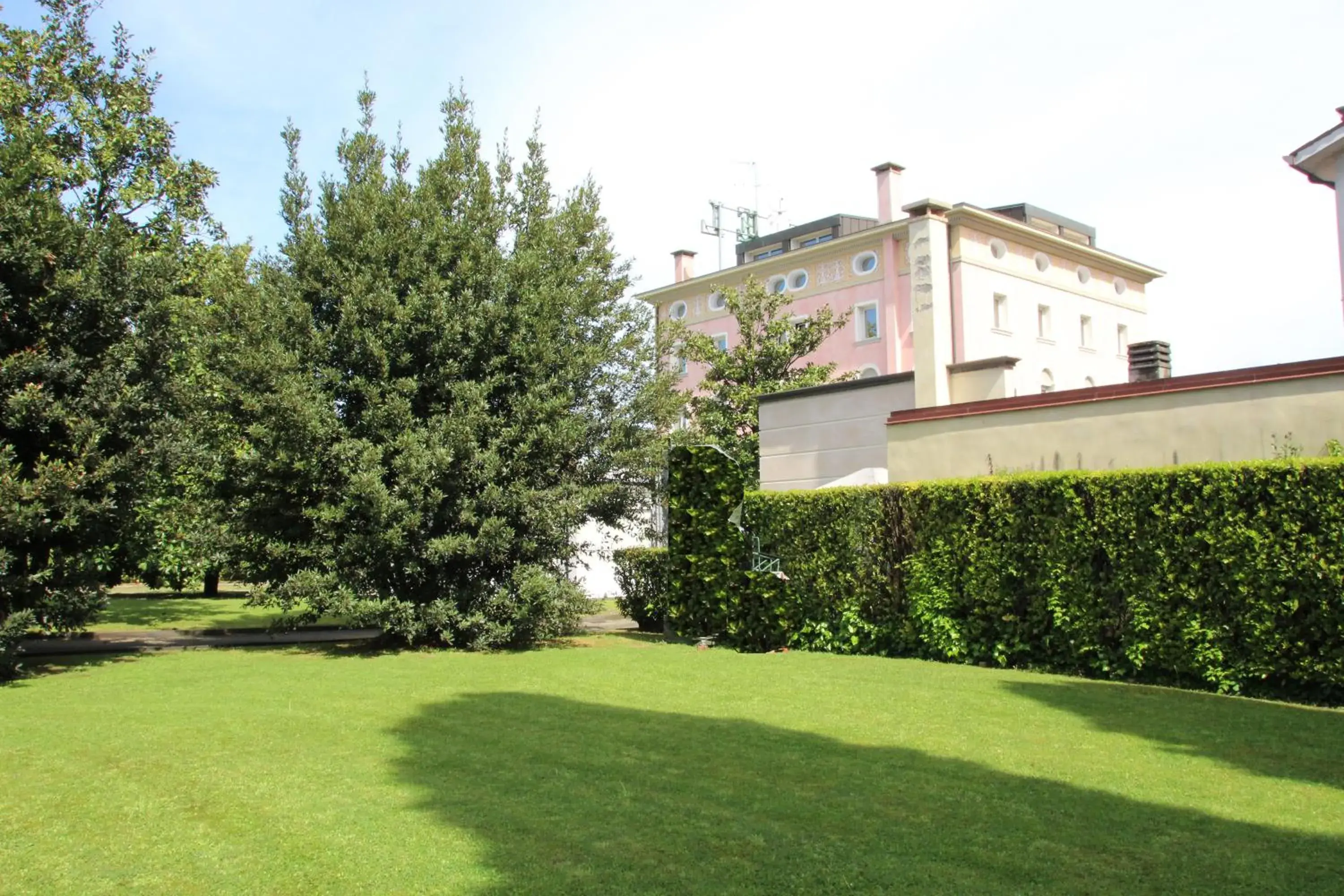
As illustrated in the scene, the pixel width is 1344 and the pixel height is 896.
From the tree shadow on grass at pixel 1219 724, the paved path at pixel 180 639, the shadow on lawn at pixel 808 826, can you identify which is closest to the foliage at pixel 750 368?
the paved path at pixel 180 639

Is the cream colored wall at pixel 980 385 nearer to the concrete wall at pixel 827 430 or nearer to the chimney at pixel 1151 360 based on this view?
the concrete wall at pixel 827 430

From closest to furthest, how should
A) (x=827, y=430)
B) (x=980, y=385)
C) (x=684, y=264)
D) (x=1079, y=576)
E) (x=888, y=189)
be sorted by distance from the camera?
1. (x=1079, y=576)
2. (x=980, y=385)
3. (x=827, y=430)
4. (x=888, y=189)
5. (x=684, y=264)

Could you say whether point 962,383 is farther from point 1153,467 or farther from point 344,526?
point 344,526

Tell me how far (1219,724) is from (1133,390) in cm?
494

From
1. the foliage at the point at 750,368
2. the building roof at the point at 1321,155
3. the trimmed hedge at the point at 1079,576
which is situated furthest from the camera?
the foliage at the point at 750,368

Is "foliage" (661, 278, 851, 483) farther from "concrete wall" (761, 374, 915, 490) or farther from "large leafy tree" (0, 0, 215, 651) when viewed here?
"large leafy tree" (0, 0, 215, 651)

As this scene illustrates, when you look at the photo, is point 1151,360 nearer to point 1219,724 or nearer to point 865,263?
point 1219,724

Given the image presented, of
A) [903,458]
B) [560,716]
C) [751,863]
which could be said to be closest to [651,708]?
[560,716]

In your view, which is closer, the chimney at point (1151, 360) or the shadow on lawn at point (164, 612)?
the chimney at point (1151, 360)

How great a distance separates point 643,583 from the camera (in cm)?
1798

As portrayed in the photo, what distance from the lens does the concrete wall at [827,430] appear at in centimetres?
1780

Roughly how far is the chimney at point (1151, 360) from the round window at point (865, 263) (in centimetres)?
3062

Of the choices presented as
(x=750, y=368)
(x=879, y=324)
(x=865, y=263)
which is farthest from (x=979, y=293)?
(x=750, y=368)

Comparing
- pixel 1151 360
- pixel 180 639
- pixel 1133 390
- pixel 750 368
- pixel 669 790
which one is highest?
pixel 750 368
